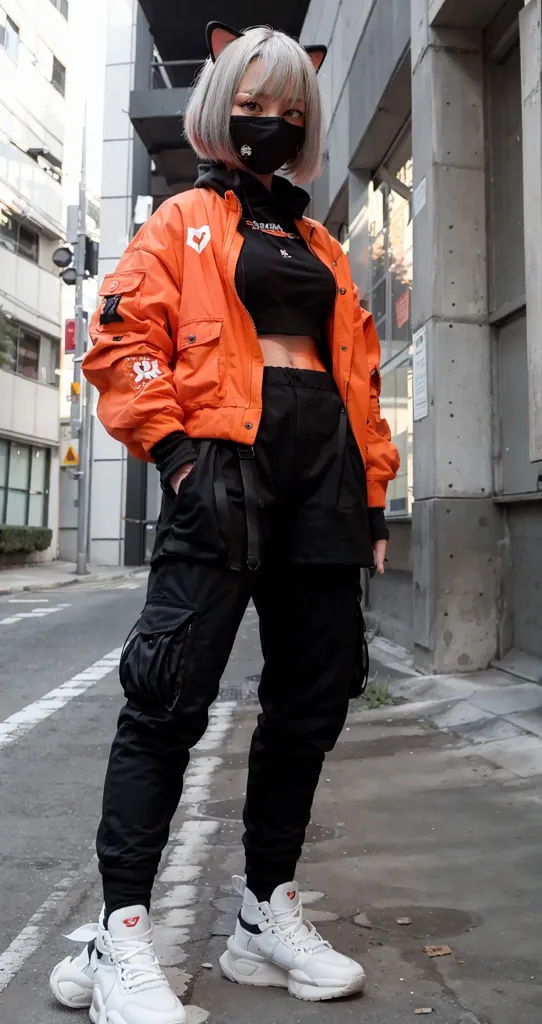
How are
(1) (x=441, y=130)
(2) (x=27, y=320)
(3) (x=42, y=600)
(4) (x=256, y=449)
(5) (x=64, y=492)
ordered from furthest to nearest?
(5) (x=64, y=492)
(2) (x=27, y=320)
(3) (x=42, y=600)
(1) (x=441, y=130)
(4) (x=256, y=449)

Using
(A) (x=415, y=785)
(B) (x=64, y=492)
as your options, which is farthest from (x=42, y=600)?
(B) (x=64, y=492)

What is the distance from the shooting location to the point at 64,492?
34.1 m

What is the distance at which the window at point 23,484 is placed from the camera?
2658 cm

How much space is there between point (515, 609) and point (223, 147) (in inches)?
165

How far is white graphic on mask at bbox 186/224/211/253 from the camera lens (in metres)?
2.11

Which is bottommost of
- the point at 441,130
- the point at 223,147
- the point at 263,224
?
the point at 263,224

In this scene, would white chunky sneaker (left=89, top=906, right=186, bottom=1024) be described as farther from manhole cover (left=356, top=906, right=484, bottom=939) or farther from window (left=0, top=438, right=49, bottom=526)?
window (left=0, top=438, right=49, bottom=526)

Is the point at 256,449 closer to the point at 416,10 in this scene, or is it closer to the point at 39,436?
the point at 416,10

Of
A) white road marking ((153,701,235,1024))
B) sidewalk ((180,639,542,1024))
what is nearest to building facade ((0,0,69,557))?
sidewalk ((180,639,542,1024))

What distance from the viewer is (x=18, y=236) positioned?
2816 cm

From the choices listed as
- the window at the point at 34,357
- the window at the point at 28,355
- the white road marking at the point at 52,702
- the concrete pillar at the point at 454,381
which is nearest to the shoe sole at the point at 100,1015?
the white road marking at the point at 52,702

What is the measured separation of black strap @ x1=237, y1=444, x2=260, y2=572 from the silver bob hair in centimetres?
81

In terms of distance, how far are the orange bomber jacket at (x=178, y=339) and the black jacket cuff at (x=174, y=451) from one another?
14 mm

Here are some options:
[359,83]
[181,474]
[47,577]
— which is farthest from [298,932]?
[47,577]
